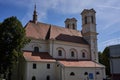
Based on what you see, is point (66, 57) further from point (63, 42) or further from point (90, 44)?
point (90, 44)

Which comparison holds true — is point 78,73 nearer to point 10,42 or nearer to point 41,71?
point 41,71

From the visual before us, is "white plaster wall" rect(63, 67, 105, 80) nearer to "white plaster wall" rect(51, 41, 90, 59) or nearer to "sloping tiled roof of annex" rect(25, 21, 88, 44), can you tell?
"white plaster wall" rect(51, 41, 90, 59)

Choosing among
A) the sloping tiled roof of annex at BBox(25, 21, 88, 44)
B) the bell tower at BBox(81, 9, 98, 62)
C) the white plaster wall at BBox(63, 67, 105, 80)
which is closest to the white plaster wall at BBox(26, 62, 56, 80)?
the white plaster wall at BBox(63, 67, 105, 80)

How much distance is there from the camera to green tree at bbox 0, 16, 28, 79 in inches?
1226

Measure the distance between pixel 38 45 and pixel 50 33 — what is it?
425cm

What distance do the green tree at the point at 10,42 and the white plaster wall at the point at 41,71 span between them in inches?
130

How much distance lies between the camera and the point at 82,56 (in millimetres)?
45469

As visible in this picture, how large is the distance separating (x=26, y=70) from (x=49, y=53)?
7.42 meters

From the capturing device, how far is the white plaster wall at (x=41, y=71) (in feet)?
110

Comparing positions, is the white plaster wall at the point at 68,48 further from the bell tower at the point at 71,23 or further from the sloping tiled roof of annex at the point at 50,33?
the bell tower at the point at 71,23

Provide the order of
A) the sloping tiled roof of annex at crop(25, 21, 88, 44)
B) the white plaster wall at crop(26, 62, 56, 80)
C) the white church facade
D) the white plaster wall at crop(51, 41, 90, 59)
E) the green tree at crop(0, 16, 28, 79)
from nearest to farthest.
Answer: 1. the green tree at crop(0, 16, 28, 79)
2. the white plaster wall at crop(26, 62, 56, 80)
3. the white church facade
4. the sloping tiled roof of annex at crop(25, 21, 88, 44)
5. the white plaster wall at crop(51, 41, 90, 59)

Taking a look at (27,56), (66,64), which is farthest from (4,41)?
(66,64)

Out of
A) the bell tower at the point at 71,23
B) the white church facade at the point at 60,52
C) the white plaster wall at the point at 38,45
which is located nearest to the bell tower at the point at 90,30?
the white church facade at the point at 60,52

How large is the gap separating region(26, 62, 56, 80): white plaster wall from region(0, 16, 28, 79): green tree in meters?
3.31
